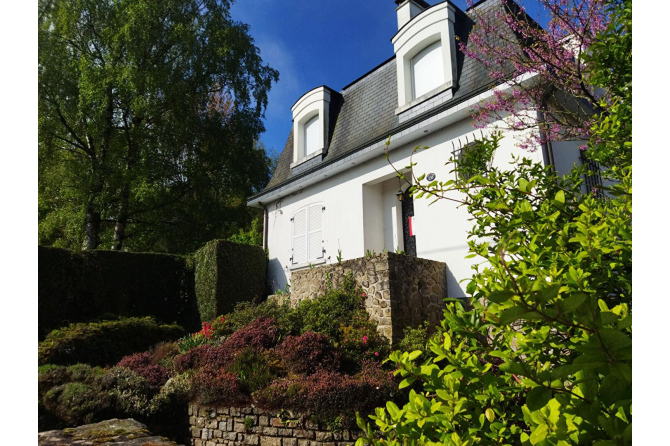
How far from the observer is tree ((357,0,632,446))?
0.81 metres

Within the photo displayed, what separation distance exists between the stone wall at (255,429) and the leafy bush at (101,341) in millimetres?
3405

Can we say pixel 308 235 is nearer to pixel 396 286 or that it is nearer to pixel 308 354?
pixel 396 286

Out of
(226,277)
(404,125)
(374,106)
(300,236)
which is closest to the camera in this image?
(404,125)

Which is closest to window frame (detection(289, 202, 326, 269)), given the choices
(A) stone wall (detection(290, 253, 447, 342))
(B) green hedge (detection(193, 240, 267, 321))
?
(B) green hedge (detection(193, 240, 267, 321))

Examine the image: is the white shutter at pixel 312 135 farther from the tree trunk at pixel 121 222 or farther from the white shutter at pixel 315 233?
the tree trunk at pixel 121 222

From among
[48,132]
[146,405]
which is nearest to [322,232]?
[146,405]

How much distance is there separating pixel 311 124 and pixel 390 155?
3416mm

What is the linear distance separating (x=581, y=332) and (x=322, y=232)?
9.35m

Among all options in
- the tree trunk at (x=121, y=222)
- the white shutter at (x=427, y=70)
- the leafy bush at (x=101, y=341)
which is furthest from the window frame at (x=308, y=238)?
the tree trunk at (x=121, y=222)

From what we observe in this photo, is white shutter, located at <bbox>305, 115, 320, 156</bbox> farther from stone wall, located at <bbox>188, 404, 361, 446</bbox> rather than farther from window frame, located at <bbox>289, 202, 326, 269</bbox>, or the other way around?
stone wall, located at <bbox>188, 404, 361, 446</bbox>

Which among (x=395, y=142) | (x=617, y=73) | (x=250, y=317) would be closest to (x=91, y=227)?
(x=250, y=317)

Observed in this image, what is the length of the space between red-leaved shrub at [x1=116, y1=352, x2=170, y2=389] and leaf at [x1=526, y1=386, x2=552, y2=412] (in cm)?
651

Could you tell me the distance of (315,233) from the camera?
1055 cm
